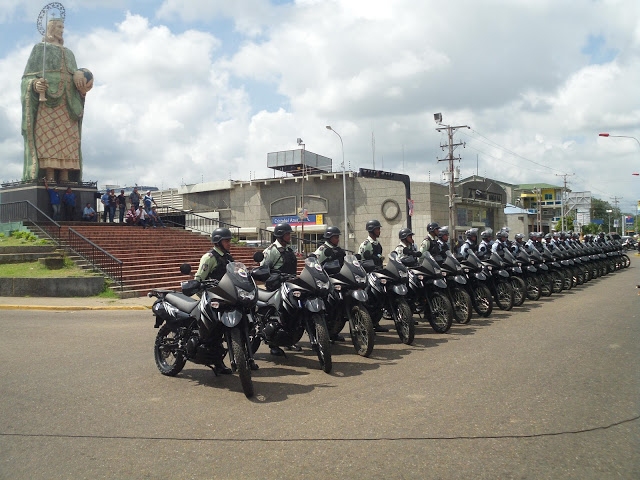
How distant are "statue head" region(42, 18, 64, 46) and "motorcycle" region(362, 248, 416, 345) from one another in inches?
952

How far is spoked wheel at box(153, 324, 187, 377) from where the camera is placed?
242 inches

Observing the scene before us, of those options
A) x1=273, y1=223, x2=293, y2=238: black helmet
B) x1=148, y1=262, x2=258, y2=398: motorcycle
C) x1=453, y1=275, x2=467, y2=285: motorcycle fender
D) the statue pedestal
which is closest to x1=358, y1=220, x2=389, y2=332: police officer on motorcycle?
x1=453, y1=275, x2=467, y2=285: motorcycle fender

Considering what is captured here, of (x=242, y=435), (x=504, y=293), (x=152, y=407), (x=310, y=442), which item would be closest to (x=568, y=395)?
(x=310, y=442)

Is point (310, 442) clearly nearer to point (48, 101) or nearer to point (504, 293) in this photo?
point (504, 293)

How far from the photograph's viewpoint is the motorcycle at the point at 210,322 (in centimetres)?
530

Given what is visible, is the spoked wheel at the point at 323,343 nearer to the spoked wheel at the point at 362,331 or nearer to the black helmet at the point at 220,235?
the spoked wheel at the point at 362,331

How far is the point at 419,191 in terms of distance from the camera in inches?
1622

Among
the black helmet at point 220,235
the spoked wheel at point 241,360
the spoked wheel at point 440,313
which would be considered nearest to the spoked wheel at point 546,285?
the spoked wheel at point 440,313

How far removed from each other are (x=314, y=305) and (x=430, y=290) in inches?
139

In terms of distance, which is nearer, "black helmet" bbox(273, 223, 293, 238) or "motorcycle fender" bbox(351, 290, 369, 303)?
"motorcycle fender" bbox(351, 290, 369, 303)

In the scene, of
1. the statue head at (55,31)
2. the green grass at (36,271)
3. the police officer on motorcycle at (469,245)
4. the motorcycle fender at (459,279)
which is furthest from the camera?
the statue head at (55,31)

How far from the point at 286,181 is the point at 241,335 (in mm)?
39879

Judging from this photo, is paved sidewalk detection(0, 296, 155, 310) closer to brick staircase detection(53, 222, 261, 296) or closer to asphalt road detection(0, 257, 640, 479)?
brick staircase detection(53, 222, 261, 296)

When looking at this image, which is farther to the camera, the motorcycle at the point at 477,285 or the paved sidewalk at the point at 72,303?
the paved sidewalk at the point at 72,303
